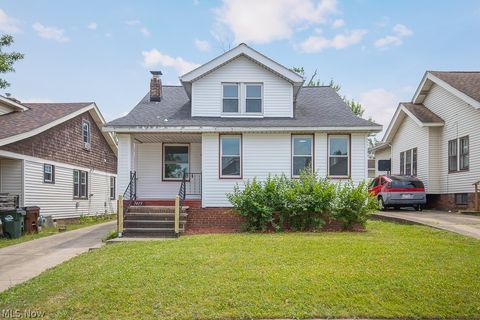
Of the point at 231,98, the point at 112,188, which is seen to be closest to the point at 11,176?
the point at 231,98

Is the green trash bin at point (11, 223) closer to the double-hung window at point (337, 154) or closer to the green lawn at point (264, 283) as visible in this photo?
the green lawn at point (264, 283)

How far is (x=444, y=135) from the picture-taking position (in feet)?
63.9

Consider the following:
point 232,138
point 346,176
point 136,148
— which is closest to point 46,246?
point 136,148

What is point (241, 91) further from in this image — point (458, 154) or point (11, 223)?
point (458, 154)

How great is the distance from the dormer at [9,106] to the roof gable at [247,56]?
8.72 m

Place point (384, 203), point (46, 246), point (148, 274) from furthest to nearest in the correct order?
point (384, 203) < point (46, 246) < point (148, 274)

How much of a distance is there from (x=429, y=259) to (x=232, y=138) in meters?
8.47

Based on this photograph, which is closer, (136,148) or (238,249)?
(238,249)

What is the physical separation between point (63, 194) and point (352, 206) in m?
14.3

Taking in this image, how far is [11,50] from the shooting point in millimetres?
16297

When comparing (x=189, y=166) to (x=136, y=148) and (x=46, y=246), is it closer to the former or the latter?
(x=136, y=148)

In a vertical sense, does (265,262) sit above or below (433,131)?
below

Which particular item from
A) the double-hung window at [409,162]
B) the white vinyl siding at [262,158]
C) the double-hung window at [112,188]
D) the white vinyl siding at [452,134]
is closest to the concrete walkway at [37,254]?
the white vinyl siding at [262,158]

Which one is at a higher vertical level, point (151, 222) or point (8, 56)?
point (8, 56)
